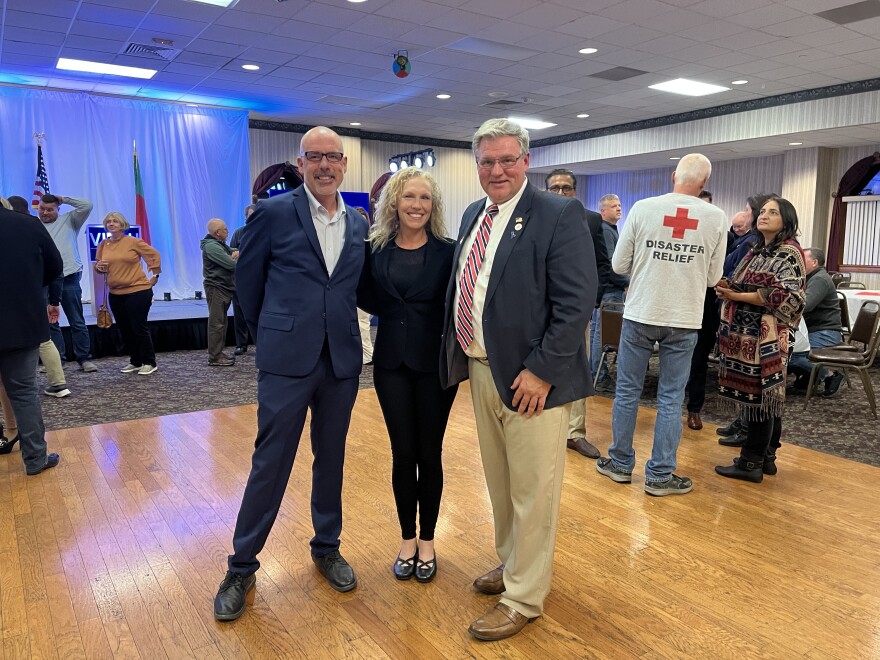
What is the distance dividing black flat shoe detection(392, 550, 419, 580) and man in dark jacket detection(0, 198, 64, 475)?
230cm

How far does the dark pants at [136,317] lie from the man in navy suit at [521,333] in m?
5.00

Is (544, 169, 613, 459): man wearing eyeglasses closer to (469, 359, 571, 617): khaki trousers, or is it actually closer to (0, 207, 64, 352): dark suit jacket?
(469, 359, 571, 617): khaki trousers

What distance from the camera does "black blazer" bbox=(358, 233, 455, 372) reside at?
2.14 metres

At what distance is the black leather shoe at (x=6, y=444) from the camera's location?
380 cm

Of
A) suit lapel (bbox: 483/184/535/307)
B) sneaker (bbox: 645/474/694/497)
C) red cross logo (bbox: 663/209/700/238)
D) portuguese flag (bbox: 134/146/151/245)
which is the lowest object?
sneaker (bbox: 645/474/694/497)

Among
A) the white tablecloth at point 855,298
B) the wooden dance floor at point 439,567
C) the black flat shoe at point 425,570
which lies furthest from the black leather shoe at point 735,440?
the white tablecloth at point 855,298

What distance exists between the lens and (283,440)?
84.4 inches

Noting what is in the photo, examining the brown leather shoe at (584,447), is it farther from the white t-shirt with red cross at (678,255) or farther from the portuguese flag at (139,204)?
the portuguese flag at (139,204)

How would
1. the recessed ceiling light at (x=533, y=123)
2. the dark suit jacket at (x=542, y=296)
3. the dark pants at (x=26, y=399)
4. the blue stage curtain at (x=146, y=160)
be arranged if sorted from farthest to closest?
1. the recessed ceiling light at (x=533, y=123)
2. the blue stage curtain at (x=146, y=160)
3. the dark pants at (x=26, y=399)
4. the dark suit jacket at (x=542, y=296)

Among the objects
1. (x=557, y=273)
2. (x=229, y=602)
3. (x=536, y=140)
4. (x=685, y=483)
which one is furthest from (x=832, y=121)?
(x=229, y=602)

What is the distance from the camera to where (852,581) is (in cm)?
238

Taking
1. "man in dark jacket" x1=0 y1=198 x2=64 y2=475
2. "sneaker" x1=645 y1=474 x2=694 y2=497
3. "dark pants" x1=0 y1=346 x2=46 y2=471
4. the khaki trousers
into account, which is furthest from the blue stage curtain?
the khaki trousers

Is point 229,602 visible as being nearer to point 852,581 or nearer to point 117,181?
point 852,581

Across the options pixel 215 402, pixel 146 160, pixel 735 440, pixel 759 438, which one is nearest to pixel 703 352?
pixel 735 440
